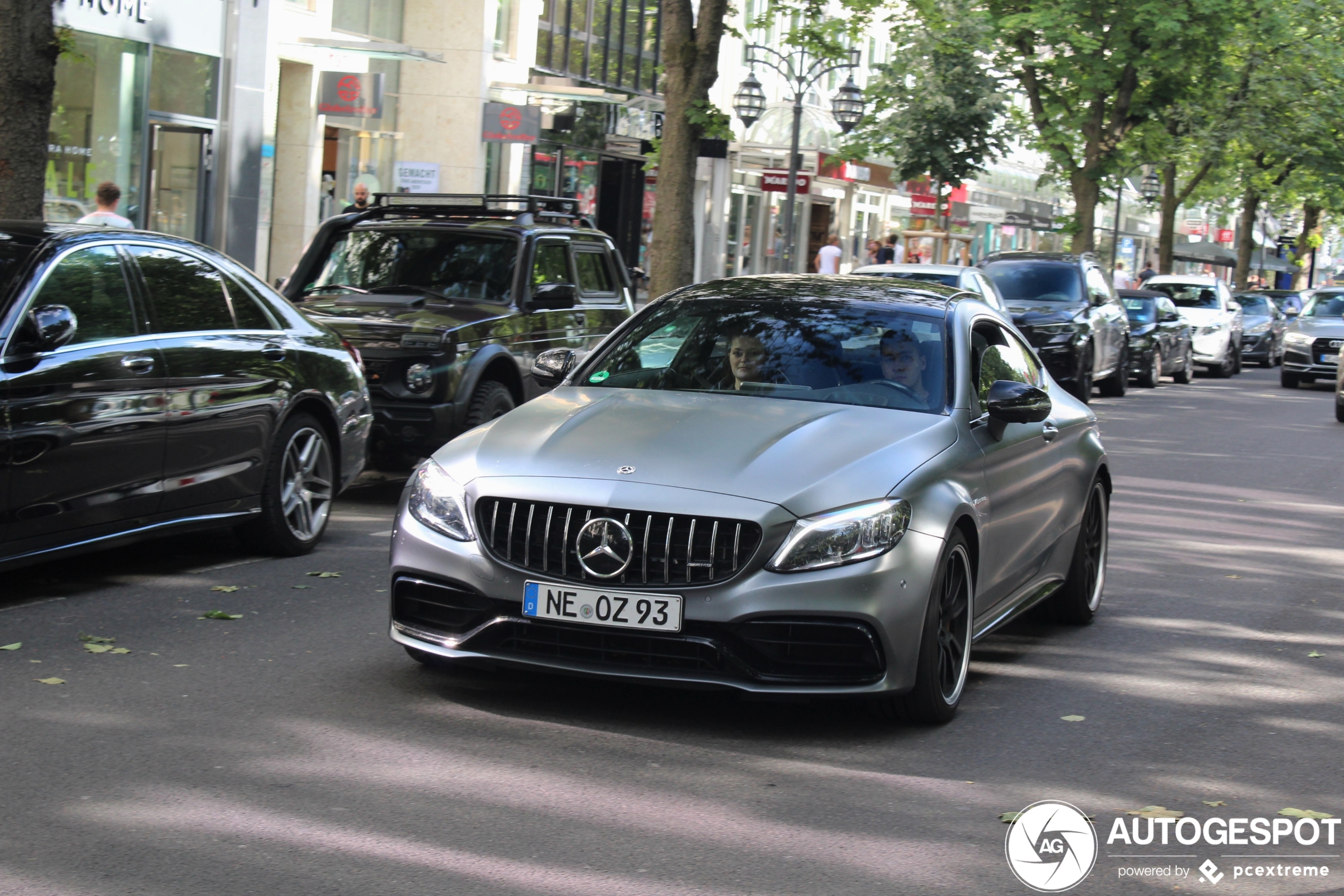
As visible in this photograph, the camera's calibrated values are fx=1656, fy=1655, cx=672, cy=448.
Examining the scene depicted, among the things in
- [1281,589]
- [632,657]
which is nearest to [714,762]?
[632,657]

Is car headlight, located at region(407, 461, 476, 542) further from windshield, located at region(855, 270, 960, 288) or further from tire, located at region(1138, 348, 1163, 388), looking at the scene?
tire, located at region(1138, 348, 1163, 388)

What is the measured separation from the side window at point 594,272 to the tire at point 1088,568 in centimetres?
569

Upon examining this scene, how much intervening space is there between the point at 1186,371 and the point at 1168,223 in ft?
70.0

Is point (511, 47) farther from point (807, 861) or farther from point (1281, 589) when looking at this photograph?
point (807, 861)

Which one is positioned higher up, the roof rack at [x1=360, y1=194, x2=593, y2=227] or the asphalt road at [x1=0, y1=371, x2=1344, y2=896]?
the roof rack at [x1=360, y1=194, x2=593, y2=227]

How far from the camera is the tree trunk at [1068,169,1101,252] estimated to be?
37.2 meters

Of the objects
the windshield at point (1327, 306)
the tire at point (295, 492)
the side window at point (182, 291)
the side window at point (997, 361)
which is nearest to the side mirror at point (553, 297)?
the tire at point (295, 492)

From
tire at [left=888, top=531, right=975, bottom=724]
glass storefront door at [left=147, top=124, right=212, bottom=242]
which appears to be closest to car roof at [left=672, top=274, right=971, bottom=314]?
tire at [left=888, top=531, right=975, bottom=724]

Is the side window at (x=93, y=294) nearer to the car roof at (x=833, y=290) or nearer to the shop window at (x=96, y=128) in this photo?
the car roof at (x=833, y=290)

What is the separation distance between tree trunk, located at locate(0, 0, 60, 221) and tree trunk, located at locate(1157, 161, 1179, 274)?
4311 cm

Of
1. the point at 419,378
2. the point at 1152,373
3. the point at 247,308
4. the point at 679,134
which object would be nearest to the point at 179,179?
the point at 679,134

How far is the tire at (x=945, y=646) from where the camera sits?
5566 mm

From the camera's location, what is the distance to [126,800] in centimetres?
460

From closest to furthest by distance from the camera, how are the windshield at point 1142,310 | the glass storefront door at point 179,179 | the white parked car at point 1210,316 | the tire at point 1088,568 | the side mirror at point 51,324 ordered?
the side mirror at point 51,324, the tire at point 1088,568, the glass storefront door at point 179,179, the windshield at point 1142,310, the white parked car at point 1210,316
